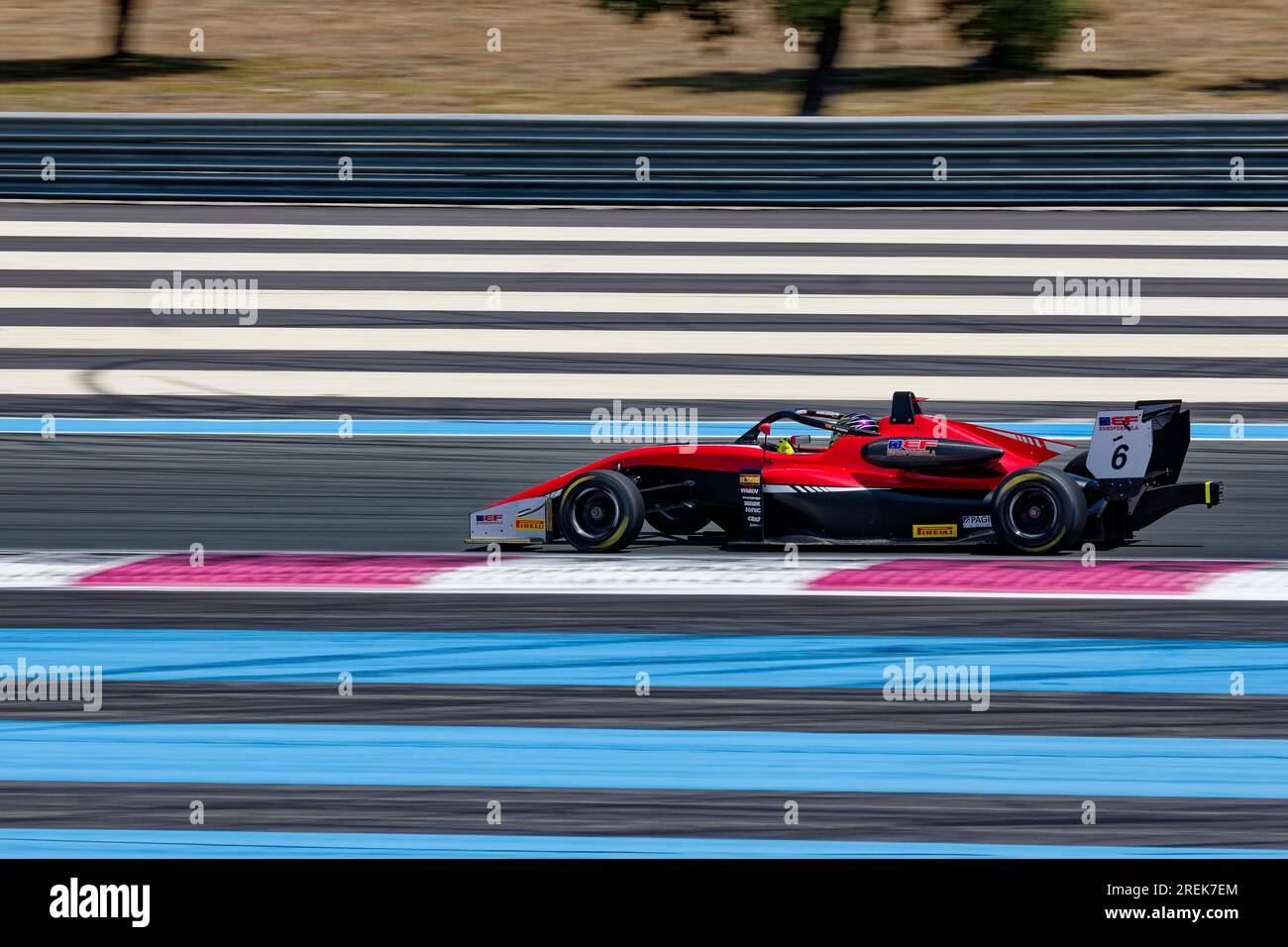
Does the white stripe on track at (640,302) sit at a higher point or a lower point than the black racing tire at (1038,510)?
higher

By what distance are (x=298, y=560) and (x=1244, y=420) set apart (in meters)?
5.43

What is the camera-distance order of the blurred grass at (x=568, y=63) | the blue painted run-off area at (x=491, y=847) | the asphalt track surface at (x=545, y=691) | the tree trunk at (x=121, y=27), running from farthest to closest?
the tree trunk at (x=121, y=27), the blurred grass at (x=568, y=63), the asphalt track surface at (x=545, y=691), the blue painted run-off area at (x=491, y=847)

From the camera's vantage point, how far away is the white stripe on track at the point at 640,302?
1118 cm

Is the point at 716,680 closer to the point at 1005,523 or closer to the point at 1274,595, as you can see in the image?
the point at 1005,523

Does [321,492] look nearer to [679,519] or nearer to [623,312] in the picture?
[679,519]

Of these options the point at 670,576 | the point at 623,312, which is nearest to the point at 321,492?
the point at 670,576

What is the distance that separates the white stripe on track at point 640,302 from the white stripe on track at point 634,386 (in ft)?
4.23

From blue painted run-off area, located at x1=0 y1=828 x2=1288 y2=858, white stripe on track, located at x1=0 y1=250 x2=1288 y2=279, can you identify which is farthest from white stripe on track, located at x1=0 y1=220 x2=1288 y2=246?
blue painted run-off area, located at x1=0 y1=828 x2=1288 y2=858

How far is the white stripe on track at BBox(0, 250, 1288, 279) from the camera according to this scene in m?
11.8

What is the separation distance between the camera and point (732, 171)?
42.4ft

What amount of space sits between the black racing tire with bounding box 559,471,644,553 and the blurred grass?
10169 mm

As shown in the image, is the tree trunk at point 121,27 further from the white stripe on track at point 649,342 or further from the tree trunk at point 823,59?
the white stripe on track at point 649,342

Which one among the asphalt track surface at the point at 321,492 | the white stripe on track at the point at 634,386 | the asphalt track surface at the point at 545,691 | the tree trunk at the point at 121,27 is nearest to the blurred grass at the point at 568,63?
the tree trunk at the point at 121,27
